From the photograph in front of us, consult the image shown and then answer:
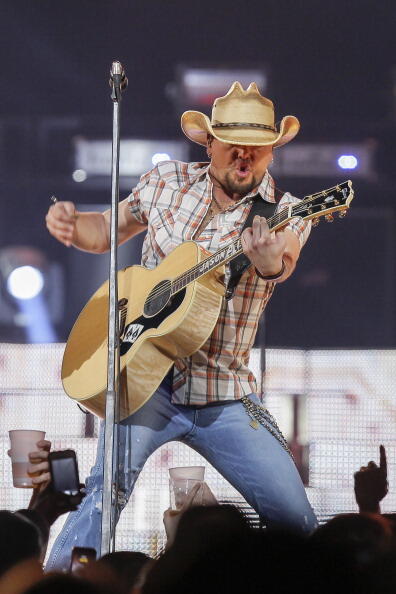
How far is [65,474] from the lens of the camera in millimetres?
2969

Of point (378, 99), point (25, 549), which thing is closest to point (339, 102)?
point (378, 99)

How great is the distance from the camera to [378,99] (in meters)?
5.56

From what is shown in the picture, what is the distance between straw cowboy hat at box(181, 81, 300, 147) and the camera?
12.2ft

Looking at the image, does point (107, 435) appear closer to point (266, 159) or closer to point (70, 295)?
point (266, 159)

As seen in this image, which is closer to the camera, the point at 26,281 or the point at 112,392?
the point at 112,392

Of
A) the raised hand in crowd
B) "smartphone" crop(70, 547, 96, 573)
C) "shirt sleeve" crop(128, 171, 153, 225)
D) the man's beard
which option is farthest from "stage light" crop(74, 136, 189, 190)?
"smartphone" crop(70, 547, 96, 573)

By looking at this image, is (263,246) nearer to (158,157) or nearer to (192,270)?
(192,270)

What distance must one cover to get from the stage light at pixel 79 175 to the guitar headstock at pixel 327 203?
9.08ft

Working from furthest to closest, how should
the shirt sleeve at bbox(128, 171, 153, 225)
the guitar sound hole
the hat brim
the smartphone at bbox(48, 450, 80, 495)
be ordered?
1. the shirt sleeve at bbox(128, 171, 153, 225)
2. the hat brim
3. the guitar sound hole
4. the smartphone at bbox(48, 450, 80, 495)

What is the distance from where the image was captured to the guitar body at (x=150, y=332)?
3.31m

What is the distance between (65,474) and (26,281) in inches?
→ 118

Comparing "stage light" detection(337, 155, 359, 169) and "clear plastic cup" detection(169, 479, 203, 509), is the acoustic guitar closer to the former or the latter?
"clear plastic cup" detection(169, 479, 203, 509)

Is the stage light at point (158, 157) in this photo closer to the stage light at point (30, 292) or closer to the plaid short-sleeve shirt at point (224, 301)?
the stage light at point (30, 292)

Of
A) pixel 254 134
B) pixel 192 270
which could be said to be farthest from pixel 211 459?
pixel 254 134
